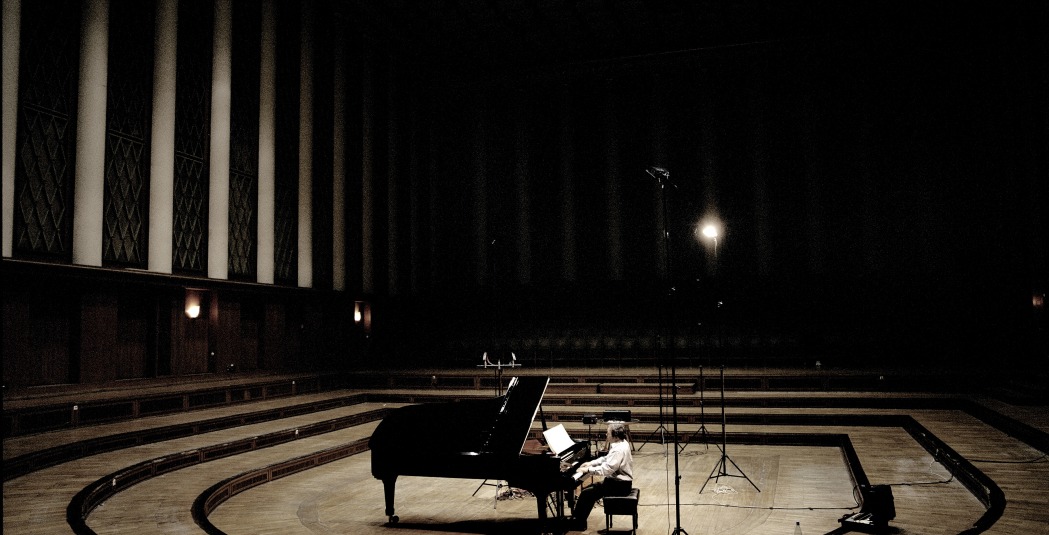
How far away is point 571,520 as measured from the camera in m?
5.27

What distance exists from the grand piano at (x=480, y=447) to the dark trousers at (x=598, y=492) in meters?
0.12

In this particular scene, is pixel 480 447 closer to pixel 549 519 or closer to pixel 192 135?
pixel 549 519

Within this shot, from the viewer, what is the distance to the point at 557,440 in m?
5.35

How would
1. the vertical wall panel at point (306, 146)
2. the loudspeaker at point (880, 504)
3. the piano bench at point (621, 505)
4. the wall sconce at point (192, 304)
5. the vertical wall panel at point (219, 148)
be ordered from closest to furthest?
the loudspeaker at point (880, 504), the piano bench at point (621, 505), the wall sconce at point (192, 304), the vertical wall panel at point (219, 148), the vertical wall panel at point (306, 146)

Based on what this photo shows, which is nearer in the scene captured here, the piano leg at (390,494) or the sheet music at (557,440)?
the sheet music at (557,440)

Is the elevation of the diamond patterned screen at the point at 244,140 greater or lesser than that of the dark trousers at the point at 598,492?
greater

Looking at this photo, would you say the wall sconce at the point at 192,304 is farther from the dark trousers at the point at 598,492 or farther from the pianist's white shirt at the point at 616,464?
the dark trousers at the point at 598,492

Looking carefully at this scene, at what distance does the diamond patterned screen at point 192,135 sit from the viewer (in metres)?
9.73

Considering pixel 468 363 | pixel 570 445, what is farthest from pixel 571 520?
pixel 468 363

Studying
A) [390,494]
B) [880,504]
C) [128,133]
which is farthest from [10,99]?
[880,504]

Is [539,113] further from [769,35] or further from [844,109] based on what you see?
[844,109]

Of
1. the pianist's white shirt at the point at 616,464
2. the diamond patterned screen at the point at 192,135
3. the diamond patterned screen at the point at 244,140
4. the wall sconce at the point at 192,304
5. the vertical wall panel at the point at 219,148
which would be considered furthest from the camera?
the diamond patterned screen at the point at 244,140

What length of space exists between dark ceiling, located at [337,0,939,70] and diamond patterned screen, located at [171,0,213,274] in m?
3.26

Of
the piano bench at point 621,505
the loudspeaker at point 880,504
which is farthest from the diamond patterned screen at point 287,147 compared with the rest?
the loudspeaker at point 880,504
